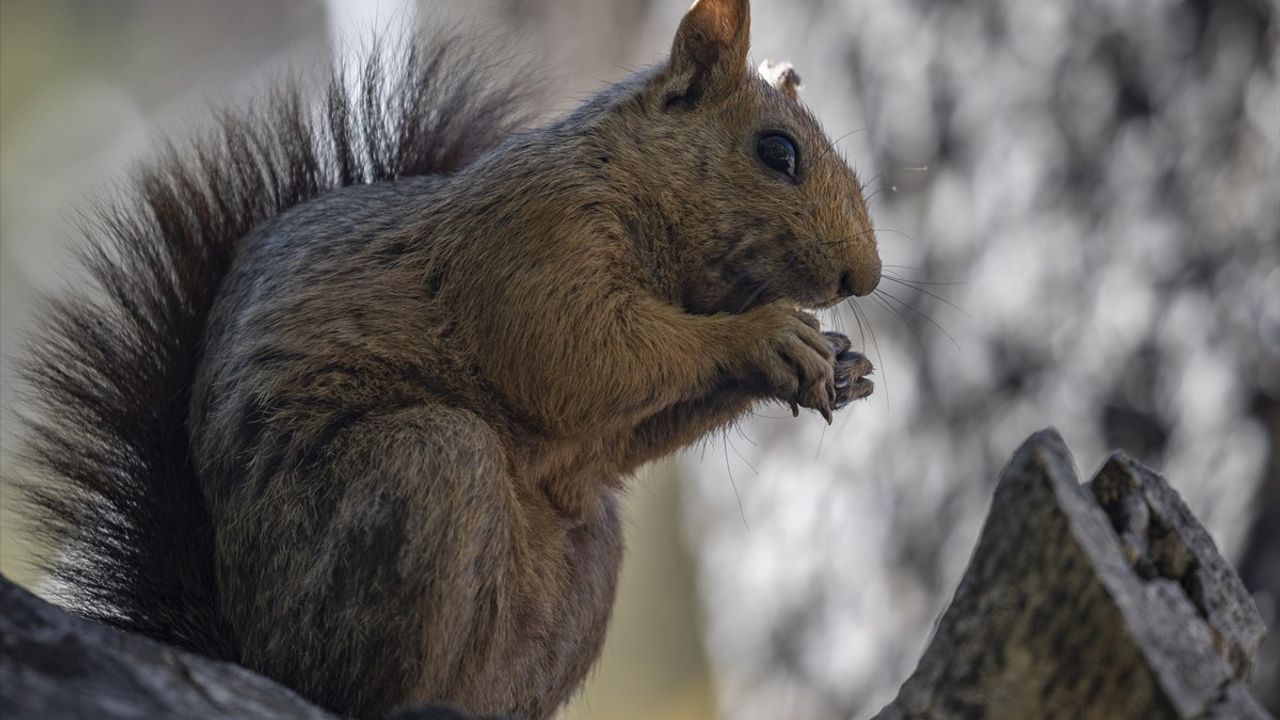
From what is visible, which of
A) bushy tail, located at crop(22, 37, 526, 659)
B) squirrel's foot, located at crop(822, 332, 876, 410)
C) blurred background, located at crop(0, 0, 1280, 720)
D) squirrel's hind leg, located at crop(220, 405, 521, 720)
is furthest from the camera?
blurred background, located at crop(0, 0, 1280, 720)

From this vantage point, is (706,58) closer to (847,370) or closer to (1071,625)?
(847,370)

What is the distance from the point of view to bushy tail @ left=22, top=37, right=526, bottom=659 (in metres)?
1.75

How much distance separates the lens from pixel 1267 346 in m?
2.45

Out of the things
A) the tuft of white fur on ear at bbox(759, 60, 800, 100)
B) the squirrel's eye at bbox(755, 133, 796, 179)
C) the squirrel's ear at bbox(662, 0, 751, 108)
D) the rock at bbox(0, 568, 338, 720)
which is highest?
the tuft of white fur on ear at bbox(759, 60, 800, 100)

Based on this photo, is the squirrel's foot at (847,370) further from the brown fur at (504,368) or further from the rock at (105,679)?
the rock at (105,679)

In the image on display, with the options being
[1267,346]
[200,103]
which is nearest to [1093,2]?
[1267,346]

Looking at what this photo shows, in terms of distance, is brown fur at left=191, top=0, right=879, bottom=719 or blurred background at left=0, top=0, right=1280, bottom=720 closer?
brown fur at left=191, top=0, right=879, bottom=719

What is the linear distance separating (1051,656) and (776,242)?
939mm

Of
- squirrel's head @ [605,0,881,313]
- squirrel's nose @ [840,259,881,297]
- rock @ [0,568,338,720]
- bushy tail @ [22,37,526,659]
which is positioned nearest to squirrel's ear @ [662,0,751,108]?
squirrel's head @ [605,0,881,313]

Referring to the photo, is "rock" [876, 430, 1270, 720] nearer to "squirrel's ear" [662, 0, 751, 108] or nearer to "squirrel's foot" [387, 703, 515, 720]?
"squirrel's foot" [387, 703, 515, 720]

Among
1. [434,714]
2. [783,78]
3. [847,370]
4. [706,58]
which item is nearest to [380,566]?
[434,714]

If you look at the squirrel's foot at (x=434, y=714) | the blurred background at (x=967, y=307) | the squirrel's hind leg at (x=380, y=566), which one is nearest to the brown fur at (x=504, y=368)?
the squirrel's hind leg at (x=380, y=566)

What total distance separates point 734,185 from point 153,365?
895 mm

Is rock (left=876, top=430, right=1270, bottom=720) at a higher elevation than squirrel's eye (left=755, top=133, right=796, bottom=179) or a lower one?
lower
